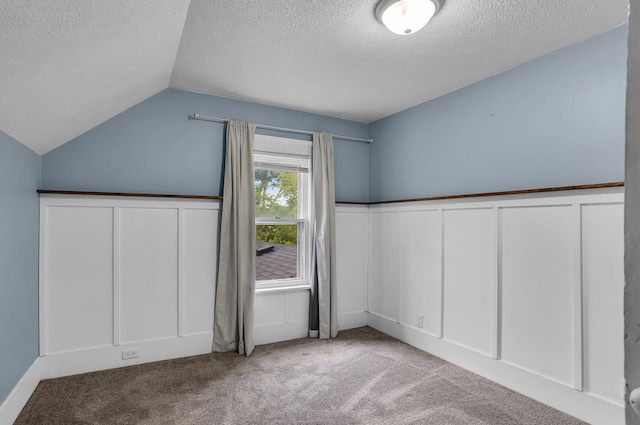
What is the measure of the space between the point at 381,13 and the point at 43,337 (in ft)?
10.4

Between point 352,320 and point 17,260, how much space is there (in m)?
2.99

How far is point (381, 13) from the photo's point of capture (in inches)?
80.0

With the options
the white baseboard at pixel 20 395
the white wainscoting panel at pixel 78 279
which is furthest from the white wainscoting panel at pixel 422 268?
the white baseboard at pixel 20 395

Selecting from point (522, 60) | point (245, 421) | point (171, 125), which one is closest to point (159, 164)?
point (171, 125)

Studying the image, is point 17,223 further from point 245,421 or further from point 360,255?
point 360,255

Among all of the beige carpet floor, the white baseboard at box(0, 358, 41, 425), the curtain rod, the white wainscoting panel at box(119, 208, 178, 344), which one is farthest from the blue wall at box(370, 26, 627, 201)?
the white baseboard at box(0, 358, 41, 425)

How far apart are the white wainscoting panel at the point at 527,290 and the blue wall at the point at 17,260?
9.93 ft

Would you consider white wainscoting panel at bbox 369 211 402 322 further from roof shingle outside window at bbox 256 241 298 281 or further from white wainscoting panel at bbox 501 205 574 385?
white wainscoting panel at bbox 501 205 574 385

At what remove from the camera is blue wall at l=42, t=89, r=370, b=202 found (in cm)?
289

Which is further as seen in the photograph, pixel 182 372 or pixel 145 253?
pixel 145 253

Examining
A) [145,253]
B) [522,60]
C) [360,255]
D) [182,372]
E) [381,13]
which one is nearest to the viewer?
[381,13]

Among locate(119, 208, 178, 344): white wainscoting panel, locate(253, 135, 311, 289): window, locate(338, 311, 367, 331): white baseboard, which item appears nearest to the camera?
locate(119, 208, 178, 344): white wainscoting panel

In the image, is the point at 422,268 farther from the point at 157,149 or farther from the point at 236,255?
the point at 157,149

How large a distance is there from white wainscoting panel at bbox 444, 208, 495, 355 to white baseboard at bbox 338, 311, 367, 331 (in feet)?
3.68
